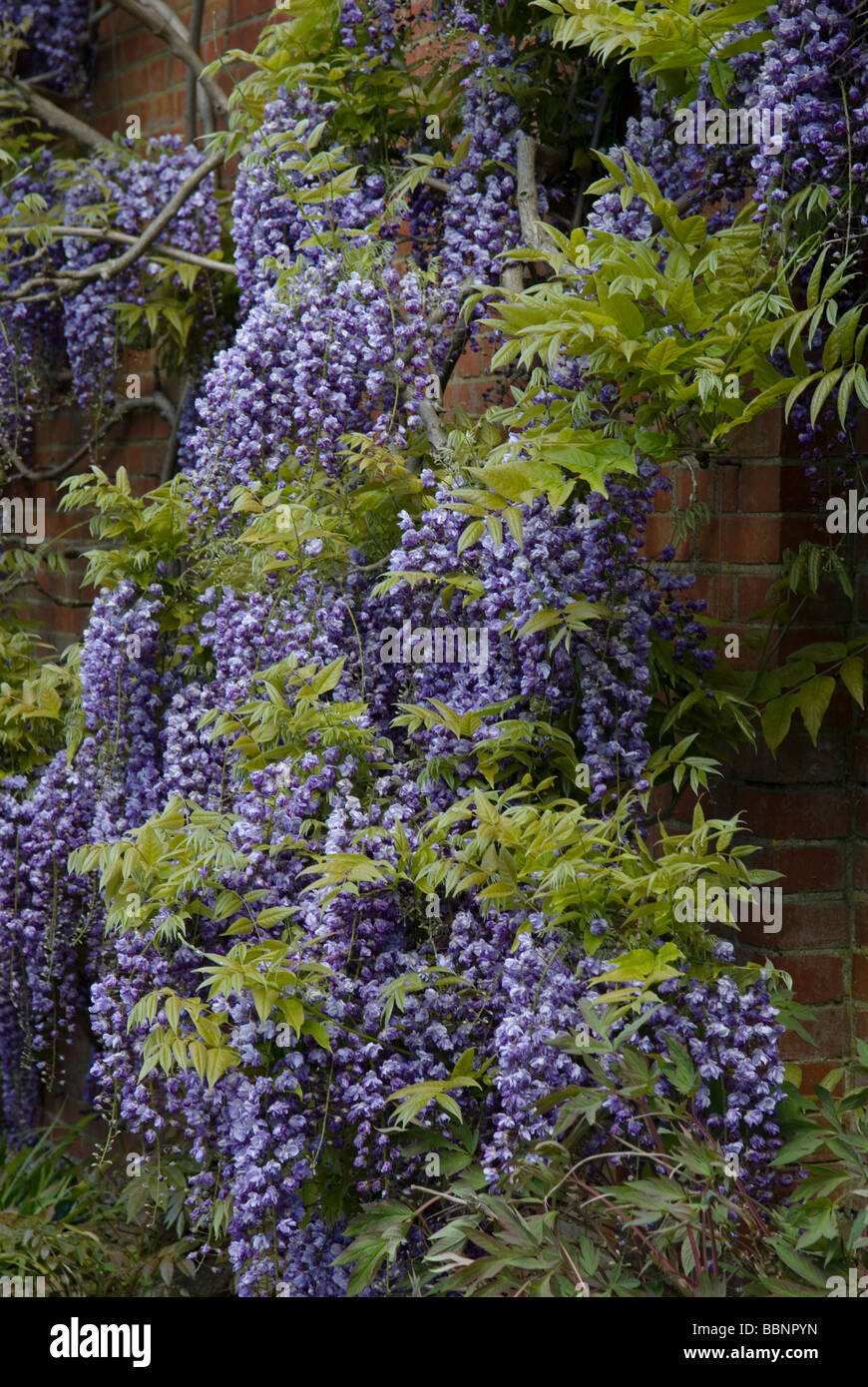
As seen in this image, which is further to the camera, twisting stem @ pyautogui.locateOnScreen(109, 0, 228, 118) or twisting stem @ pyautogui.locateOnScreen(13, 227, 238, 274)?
twisting stem @ pyautogui.locateOnScreen(109, 0, 228, 118)

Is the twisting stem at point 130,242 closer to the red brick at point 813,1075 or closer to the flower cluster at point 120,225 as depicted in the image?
the flower cluster at point 120,225

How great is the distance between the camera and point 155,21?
4195 mm

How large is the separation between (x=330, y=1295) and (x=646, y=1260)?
62 cm

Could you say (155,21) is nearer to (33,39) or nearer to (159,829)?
(33,39)

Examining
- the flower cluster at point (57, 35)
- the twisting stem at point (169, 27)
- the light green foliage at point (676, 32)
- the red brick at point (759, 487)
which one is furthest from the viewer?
the flower cluster at point (57, 35)

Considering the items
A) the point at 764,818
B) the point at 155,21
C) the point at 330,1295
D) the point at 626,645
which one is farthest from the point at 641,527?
the point at 155,21

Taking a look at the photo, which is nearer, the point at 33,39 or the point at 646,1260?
the point at 646,1260

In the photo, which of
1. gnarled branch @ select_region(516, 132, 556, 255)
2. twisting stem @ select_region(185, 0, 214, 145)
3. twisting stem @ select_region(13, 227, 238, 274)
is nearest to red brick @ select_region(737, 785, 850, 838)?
gnarled branch @ select_region(516, 132, 556, 255)

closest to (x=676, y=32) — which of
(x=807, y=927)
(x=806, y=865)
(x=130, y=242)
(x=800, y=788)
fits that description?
(x=800, y=788)

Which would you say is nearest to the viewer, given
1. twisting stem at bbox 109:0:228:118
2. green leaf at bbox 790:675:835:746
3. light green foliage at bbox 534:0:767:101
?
light green foliage at bbox 534:0:767:101

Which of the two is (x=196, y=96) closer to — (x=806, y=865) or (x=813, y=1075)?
(x=806, y=865)

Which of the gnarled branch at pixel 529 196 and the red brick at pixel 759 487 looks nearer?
the red brick at pixel 759 487

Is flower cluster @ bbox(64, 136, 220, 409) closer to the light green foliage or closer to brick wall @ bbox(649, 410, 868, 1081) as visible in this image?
the light green foliage

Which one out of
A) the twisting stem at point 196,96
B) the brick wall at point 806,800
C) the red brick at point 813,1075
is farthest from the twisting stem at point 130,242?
the red brick at point 813,1075
